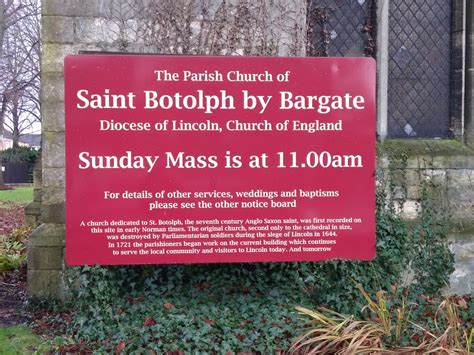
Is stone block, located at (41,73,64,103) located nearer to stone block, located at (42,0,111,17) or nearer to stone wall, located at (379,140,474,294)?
stone block, located at (42,0,111,17)

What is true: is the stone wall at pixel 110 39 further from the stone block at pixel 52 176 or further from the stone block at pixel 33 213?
the stone block at pixel 33 213

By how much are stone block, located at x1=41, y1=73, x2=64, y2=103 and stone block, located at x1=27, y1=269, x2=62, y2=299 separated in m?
1.71

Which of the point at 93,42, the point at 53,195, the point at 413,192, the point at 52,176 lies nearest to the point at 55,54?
the point at 93,42

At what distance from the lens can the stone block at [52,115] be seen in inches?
215

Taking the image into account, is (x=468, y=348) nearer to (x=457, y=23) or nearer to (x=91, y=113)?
(x=91, y=113)

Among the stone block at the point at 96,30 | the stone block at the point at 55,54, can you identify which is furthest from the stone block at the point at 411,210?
the stone block at the point at 55,54

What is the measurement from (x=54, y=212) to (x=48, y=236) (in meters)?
0.25

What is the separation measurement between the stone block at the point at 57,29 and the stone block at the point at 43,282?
2.30 m

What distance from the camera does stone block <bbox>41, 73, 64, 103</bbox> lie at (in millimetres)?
5457

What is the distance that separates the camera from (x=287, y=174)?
4547 mm

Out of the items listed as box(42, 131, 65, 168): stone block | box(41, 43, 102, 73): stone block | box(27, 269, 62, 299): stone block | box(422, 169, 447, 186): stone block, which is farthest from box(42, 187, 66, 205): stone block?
box(422, 169, 447, 186): stone block

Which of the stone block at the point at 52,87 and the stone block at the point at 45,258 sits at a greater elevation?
the stone block at the point at 52,87

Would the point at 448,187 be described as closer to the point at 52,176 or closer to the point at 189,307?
the point at 189,307

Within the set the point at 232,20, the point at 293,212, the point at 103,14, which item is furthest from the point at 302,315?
the point at 103,14
